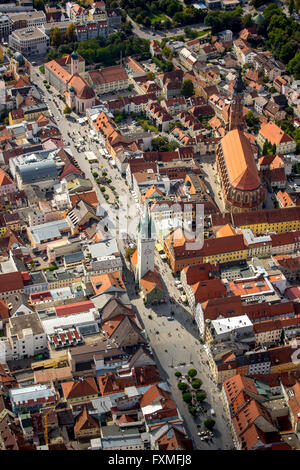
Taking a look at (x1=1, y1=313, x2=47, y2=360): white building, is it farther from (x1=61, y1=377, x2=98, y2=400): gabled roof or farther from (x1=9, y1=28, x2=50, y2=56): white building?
(x1=9, y1=28, x2=50, y2=56): white building

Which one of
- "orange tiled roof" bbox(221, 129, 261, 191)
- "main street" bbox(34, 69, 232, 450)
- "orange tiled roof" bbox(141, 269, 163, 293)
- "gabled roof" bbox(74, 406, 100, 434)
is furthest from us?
"orange tiled roof" bbox(221, 129, 261, 191)

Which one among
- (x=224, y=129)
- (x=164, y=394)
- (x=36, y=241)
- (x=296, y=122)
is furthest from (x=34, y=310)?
(x=296, y=122)

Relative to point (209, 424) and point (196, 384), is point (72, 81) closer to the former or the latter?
point (196, 384)

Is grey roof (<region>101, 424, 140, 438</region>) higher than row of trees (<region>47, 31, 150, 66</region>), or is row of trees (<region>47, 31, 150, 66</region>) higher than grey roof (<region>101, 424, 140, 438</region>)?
row of trees (<region>47, 31, 150, 66</region>)

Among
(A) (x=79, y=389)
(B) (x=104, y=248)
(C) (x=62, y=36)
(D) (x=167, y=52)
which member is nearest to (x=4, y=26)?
(C) (x=62, y=36)

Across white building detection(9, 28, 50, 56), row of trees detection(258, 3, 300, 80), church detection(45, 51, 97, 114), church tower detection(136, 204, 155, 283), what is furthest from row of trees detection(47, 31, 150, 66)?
church tower detection(136, 204, 155, 283)

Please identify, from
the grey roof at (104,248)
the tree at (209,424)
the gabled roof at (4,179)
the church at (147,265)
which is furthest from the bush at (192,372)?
the gabled roof at (4,179)
